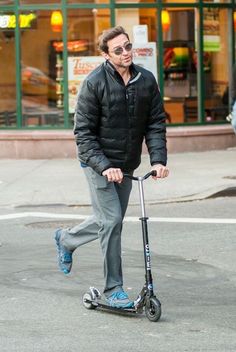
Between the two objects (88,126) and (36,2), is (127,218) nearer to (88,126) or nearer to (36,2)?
(88,126)

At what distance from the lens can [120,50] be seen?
700cm

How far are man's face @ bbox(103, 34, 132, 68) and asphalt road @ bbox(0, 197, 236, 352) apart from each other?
1.82 meters

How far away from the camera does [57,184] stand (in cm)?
1473

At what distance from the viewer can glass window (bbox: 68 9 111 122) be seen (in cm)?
1777

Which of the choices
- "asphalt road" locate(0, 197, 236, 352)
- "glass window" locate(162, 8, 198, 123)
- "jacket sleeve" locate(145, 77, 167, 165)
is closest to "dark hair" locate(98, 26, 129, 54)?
"jacket sleeve" locate(145, 77, 167, 165)

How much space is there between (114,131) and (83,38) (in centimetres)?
1095

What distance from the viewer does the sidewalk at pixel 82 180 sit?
1360cm

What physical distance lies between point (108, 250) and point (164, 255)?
247cm

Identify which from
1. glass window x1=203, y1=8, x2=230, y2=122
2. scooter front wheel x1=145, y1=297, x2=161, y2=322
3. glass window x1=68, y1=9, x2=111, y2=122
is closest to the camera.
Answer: scooter front wheel x1=145, y1=297, x2=161, y2=322

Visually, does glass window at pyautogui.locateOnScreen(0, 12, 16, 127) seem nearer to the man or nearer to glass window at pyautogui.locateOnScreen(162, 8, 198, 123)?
glass window at pyautogui.locateOnScreen(162, 8, 198, 123)

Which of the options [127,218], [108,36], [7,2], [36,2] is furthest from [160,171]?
[7,2]

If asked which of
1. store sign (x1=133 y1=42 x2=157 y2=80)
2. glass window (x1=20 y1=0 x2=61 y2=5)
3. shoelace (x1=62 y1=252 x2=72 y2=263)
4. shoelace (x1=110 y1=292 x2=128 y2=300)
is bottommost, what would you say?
shoelace (x1=110 y1=292 x2=128 y2=300)

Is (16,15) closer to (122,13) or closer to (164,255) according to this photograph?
(122,13)

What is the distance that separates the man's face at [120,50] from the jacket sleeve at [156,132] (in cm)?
34
